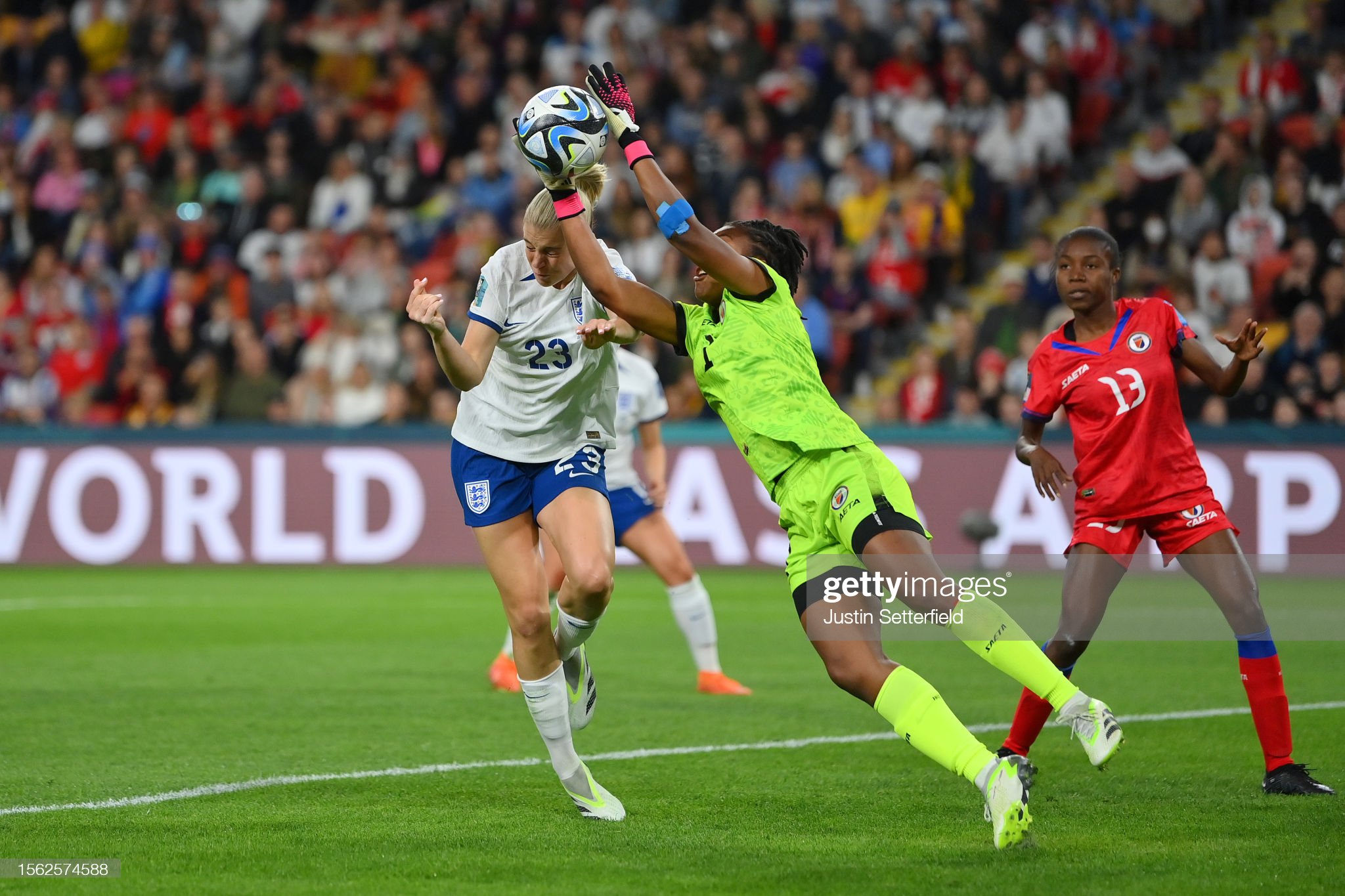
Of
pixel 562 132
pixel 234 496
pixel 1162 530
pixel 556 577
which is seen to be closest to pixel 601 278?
pixel 562 132

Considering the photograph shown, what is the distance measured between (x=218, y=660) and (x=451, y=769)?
4.23m

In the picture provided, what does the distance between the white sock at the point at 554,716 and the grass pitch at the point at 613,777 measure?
21cm

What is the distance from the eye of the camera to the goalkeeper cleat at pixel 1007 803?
5.05 meters

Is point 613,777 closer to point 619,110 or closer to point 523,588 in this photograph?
point 523,588

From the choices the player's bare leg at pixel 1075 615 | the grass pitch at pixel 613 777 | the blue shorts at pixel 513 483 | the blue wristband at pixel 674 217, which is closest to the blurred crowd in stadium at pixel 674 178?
the grass pitch at pixel 613 777

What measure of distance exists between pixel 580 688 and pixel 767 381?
6.16 feet

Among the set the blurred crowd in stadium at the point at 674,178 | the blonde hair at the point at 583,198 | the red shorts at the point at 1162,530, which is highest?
the blurred crowd in stadium at the point at 674,178

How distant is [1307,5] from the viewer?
19.0 m

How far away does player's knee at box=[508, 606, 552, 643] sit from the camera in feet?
20.1

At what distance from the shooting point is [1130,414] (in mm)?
6512

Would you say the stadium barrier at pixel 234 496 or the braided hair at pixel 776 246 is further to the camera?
the stadium barrier at pixel 234 496

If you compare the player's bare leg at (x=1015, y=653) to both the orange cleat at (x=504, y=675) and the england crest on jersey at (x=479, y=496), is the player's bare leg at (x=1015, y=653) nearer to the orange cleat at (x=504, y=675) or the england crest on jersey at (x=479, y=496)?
the england crest on jersey at (x=479, y=496)

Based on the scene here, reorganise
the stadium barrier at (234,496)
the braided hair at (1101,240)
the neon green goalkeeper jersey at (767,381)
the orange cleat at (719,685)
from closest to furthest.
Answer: the neon green goalkeeper jersey at (767,381)
the braided hair at (1101,240)
the orange cleat at (719,685)
the stadium barrier at (234,496)

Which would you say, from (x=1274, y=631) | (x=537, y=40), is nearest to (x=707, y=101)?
(x=537, y=40)
